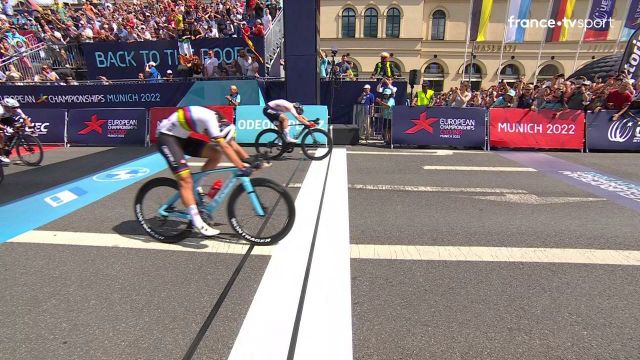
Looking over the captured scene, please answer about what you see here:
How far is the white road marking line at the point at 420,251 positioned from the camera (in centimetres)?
378

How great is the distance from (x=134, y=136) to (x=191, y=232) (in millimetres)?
8101

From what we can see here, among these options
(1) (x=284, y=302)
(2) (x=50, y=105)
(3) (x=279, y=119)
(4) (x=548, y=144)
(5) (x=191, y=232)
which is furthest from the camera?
(2) (x=50, y=105)

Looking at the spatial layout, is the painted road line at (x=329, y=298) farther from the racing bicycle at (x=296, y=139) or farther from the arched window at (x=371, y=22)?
the arched window at (x=371, y=22)

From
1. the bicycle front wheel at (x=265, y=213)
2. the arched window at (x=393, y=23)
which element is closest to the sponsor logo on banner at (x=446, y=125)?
the bicycle front wheel at (x=265, y=213)

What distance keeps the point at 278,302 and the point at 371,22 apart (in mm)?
39777

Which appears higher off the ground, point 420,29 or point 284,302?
point 420,29

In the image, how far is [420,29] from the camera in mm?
37250

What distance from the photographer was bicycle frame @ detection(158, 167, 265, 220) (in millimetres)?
3832

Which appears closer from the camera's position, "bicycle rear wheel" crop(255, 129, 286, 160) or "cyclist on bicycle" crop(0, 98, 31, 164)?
"cyclist on bicycle" crop(0, 98, 31, 164)

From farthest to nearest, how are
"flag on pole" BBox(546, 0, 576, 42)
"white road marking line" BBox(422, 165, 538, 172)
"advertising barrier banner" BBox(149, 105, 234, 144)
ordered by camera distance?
"flag on pole" BBox(546, 0, 576, 42)
"advertising barrier banner" BBox(149, 105, 234, 144)
"white road marking line" BBox(422, 165, 538, 172)

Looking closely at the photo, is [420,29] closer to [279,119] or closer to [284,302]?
[279,119]

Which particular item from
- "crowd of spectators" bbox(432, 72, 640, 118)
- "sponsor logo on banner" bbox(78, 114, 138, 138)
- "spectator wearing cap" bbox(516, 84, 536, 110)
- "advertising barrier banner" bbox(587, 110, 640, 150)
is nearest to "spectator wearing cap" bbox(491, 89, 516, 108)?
"crowd of spectators" bbox(432, 72, 640, 118)

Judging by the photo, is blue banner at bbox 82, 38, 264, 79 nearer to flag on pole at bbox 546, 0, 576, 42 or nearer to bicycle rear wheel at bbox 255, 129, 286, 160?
bicycle rear wheel at bbox 255, 129, 286, 160

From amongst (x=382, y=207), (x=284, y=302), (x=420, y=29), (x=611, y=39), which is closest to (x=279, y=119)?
(x=382, y=207)
